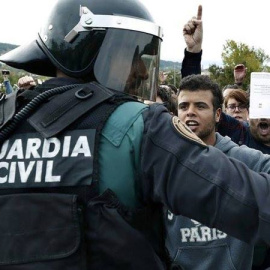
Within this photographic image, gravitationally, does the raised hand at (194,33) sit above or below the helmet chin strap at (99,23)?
below

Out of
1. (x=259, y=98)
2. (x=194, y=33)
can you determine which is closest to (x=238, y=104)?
(x=259, y=98)

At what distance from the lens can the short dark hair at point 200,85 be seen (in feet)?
11.0

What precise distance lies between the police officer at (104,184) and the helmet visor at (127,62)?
13 centimetres

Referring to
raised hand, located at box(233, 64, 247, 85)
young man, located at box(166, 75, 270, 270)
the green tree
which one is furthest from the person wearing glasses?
the green tree

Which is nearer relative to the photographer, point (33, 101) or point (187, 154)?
point (187, 154)

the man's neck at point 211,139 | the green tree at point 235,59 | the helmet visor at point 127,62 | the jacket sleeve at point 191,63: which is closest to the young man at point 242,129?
the jacket sleeve at point 191,63

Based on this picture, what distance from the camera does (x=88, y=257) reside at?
4.53 feet

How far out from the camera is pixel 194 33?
3.06 meters

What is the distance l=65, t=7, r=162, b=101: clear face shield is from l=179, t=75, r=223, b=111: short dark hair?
5.37ft

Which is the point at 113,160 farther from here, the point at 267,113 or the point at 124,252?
the point at 267,113

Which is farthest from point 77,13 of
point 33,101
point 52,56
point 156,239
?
point 156,239

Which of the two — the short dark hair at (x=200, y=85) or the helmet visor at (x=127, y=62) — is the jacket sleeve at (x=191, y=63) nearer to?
the short dark hair at (x=200, y=85)

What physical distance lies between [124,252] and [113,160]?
241mm

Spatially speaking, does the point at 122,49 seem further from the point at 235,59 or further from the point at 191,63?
the point at 235,59
